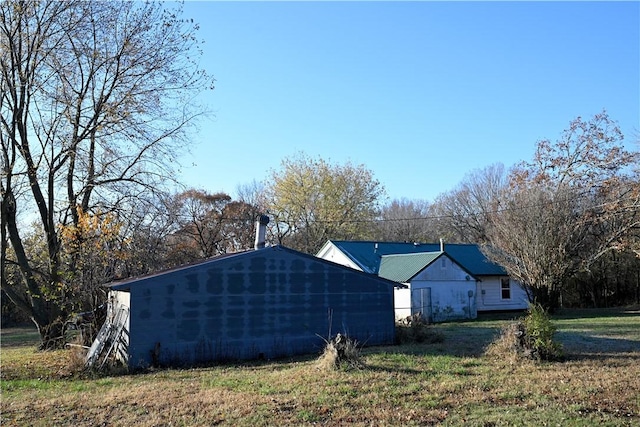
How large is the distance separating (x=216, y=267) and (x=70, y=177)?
399 inches

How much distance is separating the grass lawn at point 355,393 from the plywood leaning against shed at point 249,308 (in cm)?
118

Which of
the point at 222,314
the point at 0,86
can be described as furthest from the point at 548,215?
the point at 0,86

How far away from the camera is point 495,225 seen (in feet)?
108

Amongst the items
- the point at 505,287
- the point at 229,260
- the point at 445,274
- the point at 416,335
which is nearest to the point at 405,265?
the point at 445,274

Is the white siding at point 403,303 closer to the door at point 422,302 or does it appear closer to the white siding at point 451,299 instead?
the door at point 422,302

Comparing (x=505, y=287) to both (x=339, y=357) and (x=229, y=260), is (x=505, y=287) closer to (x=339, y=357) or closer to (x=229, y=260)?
(x=229, y=260)

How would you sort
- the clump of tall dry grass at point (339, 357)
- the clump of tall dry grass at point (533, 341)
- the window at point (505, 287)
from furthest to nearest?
1. the window at point (505, 287)
2. the clump of tall dry grass at point (533, 341)
3. the clump of tall dry grass at point (339, 357)

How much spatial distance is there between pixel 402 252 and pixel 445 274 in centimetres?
590

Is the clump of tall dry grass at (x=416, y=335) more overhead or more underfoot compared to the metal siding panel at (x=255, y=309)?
more underfoot

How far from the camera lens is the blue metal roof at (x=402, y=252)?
32.7 m

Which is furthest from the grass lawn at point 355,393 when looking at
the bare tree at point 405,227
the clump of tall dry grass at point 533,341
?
the bare tree at point 405,227

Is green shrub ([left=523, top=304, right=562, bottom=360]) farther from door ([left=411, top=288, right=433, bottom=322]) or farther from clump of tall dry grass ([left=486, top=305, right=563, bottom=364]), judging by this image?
door ([left=411, top=288, right=433, bottom=322])

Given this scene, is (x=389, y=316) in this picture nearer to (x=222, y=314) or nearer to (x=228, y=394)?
(x=222, y=314)

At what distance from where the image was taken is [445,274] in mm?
30031
